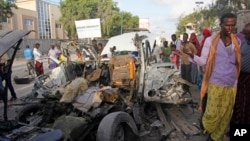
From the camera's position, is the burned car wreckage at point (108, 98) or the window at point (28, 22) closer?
the burned car wreckage at point (108, 98)

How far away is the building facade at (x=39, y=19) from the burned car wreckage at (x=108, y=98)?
4649cm

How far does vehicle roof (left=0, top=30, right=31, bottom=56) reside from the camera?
3.38 meters

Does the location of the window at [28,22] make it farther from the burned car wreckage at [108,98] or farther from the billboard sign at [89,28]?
the burned car wreckage at [108,98]

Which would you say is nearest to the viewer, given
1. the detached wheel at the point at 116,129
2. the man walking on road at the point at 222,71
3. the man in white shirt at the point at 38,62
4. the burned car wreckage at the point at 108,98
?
the man walking on road at the point at 222,71

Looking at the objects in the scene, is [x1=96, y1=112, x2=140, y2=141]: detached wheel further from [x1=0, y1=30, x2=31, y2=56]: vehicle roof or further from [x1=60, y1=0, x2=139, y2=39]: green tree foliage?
[x1=60, y1=0, x2=139, y2=39]: green tree foliage

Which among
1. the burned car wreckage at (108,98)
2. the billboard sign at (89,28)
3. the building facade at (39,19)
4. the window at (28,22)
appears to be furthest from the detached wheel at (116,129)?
the window at (28,22)

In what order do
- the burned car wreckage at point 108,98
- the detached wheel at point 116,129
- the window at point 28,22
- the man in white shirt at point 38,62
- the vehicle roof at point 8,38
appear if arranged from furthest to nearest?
the window at point 28,22 < the man in white shirt at point 38,62 < the burned car wreckage at point 108,98 < the detached wheel at point 116,129 < the vehicle roof at point 8,38

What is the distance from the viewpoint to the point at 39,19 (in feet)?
196

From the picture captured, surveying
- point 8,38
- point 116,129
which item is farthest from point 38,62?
point 8,38

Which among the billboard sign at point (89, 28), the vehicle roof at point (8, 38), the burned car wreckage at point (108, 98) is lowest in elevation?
the burned car wreckage at point (108, 98)

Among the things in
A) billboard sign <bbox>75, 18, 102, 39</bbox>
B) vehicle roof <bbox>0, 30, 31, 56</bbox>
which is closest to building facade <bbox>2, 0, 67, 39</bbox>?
billboard sign <bbox>75, 18, 102, 39</bbox>

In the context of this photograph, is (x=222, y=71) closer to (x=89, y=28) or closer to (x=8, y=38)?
(x=8, y=38)

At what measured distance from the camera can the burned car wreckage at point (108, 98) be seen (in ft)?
14.9

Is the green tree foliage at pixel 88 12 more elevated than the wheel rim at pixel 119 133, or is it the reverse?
the green tree foliage at pixel 88 12
